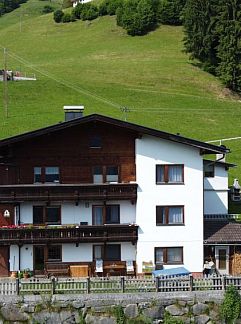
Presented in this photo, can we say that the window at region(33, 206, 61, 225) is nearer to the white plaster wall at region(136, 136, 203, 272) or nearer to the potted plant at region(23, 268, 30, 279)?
the potted plant at region(23, 268, 30, 279)

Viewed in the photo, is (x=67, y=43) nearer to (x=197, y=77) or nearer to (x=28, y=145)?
(x=197, y=77)

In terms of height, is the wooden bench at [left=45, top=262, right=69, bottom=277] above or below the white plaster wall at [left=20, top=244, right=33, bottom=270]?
below

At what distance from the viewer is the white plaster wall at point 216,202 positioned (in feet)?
145

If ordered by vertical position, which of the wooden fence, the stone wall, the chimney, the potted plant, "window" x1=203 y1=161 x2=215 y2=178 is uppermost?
the chimney

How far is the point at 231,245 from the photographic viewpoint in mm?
38156

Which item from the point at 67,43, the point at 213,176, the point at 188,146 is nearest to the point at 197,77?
the point at 67,43

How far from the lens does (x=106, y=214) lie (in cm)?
3800

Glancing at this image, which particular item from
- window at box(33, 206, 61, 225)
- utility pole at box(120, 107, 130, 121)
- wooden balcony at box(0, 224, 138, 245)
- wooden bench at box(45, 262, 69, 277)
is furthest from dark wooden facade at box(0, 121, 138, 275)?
utility pole at box(120, 107, 130, 121)

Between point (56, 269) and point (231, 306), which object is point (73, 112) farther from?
point (231, 306)

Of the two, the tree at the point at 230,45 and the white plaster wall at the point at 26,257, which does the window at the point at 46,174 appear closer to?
the white plaster wall at the point at 26,257

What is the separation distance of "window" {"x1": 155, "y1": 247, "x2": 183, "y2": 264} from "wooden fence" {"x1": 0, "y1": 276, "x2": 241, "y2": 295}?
5362 mm

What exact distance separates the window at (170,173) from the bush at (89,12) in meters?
97.0

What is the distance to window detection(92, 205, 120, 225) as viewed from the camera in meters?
37.9

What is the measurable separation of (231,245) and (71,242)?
27.1 ft
